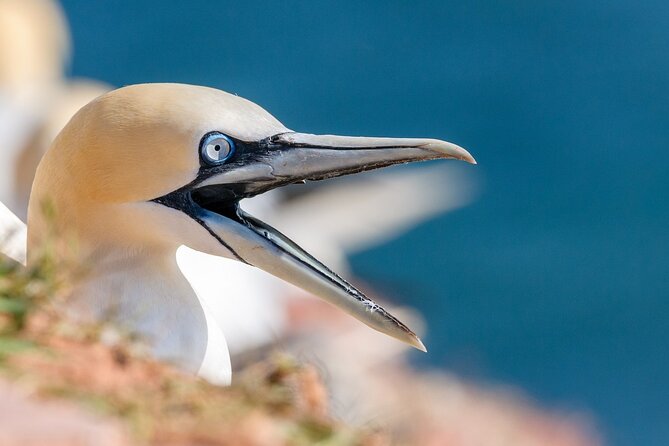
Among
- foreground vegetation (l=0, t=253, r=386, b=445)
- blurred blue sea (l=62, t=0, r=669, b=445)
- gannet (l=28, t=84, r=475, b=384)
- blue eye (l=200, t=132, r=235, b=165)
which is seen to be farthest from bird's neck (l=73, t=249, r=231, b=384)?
blurred blue sea (l=62, t=0, r=669, b=445)

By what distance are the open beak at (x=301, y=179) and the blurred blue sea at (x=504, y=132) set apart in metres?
5.71

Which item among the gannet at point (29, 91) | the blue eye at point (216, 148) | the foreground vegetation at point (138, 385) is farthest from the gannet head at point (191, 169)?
the gannet at point (29, 91)

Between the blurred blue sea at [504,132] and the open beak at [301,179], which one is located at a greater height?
the blurred blue sea at [504,132]

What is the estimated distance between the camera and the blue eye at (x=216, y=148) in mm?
3328

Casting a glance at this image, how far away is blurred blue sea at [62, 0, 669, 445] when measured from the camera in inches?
369

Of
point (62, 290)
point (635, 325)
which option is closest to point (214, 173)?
point (62, 290)

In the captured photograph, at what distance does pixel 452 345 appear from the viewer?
943 cm

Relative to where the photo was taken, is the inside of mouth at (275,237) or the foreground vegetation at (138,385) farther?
the inside of mouth at (275,237)

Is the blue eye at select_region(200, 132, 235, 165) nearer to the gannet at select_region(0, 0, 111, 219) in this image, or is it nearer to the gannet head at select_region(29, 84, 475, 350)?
the gannet head at select_region(29, 84, 475, 350)

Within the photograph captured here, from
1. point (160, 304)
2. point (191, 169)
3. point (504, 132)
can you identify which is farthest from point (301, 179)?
point (504, 132)

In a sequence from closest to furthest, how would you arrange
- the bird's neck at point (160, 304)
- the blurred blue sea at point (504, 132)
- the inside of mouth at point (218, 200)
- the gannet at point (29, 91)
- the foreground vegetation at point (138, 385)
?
the foreground vegetation at point (138, 385), the bird's neck at point (160, 304), the inside of mouth at point (218, 200), the gannet at point (29, 91), the blurred blue sea at point (504, 132)

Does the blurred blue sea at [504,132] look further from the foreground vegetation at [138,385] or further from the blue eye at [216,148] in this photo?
the foreground vegetation at [138,385]

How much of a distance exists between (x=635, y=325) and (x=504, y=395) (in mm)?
1317

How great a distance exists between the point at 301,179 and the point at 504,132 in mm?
7530
